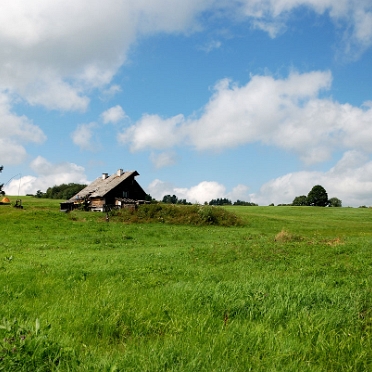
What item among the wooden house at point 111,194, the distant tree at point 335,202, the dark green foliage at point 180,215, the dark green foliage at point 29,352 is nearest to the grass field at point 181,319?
the dark green foliage at point 29,352

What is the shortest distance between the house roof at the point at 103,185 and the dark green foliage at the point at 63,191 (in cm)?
5195

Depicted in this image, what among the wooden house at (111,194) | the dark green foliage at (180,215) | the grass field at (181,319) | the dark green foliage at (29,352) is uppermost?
the wooden house at (111,194)

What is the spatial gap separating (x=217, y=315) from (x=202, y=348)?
6.67 ft

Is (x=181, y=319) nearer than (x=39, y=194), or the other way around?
(x=181, y=319)

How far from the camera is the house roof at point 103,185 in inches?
2432

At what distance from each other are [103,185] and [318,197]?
8506 centimetres

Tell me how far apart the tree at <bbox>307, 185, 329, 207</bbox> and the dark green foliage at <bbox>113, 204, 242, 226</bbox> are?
278ft

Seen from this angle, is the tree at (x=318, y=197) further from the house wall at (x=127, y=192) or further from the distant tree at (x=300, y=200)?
the house wall at (x=127, y=192)

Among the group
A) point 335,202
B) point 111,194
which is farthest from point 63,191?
point 335,202

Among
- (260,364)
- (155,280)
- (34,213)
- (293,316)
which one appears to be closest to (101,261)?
(155,280)

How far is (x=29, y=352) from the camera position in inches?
174

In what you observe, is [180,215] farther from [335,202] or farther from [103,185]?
[335,202]

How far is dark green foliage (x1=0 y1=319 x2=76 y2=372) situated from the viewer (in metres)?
4.20

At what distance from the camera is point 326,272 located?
11859 millimetres
